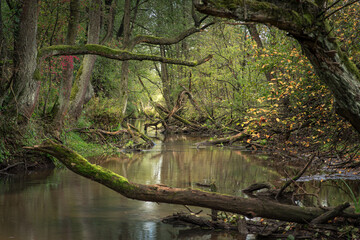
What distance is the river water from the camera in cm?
690

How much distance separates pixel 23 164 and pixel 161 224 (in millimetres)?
A: 6814

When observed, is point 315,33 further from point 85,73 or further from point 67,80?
point 85,73

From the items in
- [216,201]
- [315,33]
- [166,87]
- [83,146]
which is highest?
[166,87]

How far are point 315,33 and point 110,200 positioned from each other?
240 inches

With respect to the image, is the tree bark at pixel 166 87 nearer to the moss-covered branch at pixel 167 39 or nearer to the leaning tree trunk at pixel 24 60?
the moss-covered branch at pixel 167 39

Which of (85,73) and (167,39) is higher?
(167,39)

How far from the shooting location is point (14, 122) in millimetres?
11680

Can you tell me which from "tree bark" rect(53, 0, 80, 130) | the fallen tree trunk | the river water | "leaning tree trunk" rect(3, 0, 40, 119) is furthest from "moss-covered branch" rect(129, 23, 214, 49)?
the fallen tree trunk

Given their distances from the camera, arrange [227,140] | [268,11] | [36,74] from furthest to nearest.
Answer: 1. [227,140]
2. [36,74]
3. [268,11]

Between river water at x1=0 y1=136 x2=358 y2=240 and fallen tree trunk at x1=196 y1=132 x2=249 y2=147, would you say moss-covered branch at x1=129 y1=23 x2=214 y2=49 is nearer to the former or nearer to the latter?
river water at x1=0 y1=136 x2=358 y2=240

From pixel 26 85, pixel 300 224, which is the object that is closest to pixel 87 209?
pixel 300 224

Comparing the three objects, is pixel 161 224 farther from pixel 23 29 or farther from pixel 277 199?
pixel 23 29

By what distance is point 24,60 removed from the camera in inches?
465

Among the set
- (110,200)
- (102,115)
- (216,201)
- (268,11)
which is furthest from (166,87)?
(268,11)
